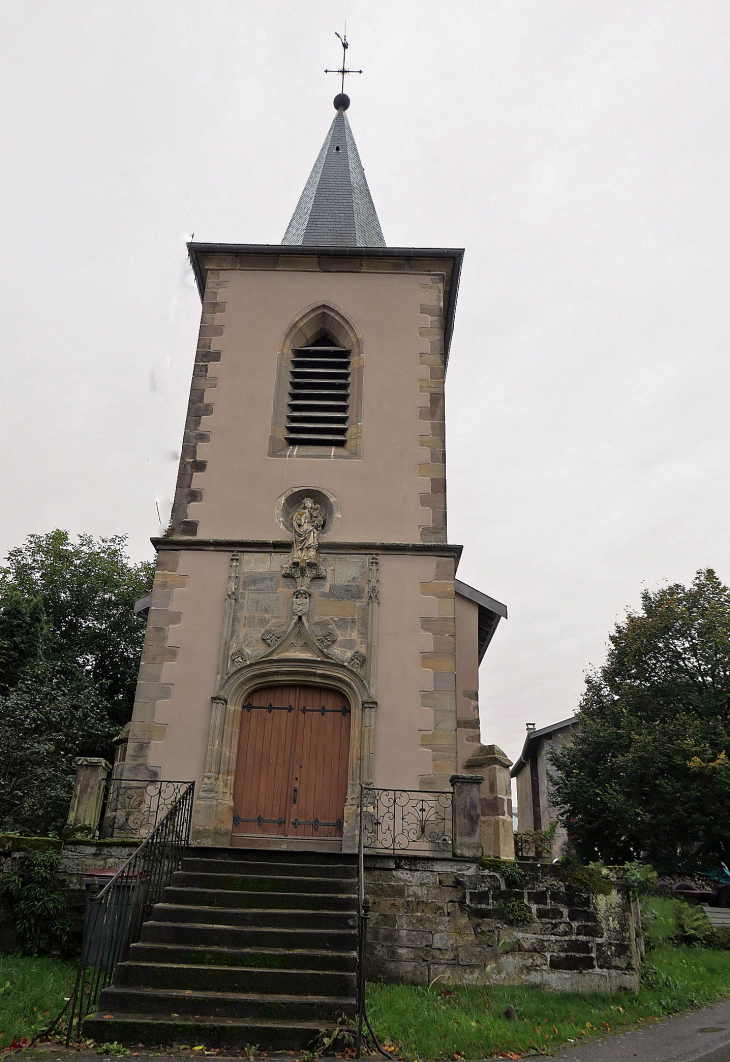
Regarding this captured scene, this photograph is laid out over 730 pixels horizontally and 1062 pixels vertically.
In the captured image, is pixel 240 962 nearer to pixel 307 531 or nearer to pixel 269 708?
pixel 269 708

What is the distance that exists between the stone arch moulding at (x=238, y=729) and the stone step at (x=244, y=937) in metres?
2.46

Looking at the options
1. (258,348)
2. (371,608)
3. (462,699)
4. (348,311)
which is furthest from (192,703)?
(348,311)

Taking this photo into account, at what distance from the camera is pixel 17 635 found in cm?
1552

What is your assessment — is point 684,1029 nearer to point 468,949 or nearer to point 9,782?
point 468,949

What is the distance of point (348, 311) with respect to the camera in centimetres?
1323

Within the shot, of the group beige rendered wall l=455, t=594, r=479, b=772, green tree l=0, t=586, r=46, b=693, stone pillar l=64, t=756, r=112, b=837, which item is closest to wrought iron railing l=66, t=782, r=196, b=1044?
stone pillar l=64, t=756, r=112, b=837

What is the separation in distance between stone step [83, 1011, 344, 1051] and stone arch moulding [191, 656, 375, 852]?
360 cm

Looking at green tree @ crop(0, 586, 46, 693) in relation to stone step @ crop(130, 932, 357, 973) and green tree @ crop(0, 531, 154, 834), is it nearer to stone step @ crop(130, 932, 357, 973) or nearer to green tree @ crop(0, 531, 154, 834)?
green tree @ crop(0, 531, 154, 834)

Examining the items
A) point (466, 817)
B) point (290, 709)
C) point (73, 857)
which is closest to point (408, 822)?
point (466, 817)

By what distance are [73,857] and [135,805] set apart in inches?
46.4

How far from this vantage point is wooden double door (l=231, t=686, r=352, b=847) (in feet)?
31.8

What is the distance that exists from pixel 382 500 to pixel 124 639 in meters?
13.4

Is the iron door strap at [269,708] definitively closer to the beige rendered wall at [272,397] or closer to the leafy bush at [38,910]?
the beige rendered wall at [272,397]

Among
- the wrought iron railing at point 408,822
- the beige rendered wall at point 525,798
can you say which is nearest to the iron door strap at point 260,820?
the wrought iron railing at point 408,822
